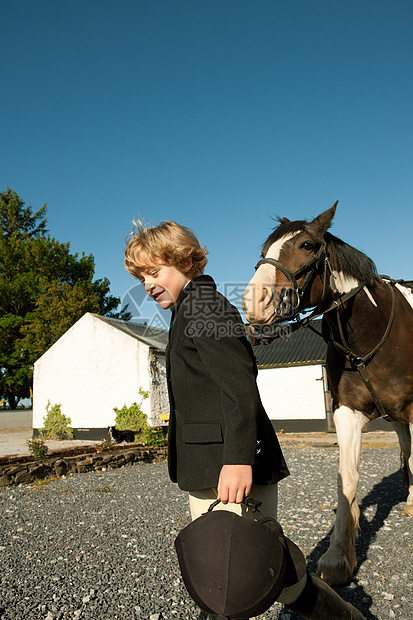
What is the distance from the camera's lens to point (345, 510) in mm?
3371

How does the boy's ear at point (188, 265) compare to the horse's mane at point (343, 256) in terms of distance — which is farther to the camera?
the horse's mane at point (343, 256)

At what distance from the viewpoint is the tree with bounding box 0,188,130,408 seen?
3090 centimetres

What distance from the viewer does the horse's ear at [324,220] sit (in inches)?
135

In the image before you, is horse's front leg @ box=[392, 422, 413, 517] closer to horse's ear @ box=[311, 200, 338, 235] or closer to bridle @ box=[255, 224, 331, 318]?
bridle @ box=[255, 224, 331, 318]

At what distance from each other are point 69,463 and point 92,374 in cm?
867

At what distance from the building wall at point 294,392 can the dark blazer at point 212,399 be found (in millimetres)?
17611

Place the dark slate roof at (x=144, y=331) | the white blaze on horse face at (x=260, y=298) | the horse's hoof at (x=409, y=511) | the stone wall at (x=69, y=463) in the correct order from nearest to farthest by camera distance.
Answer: the white blaze on horse face at (x=260, y=298)
the horse's hoof at (x=409, y=511)
the stone wall at (x=69, y=463)
the dark slate roof at (x=144, y=331)

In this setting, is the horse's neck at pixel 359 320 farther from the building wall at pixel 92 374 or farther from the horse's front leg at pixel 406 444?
the building wall at pixel 92 374

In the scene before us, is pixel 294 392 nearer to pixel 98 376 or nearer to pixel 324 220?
pixel 98 376

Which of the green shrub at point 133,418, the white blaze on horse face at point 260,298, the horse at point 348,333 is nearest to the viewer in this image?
the white blaze on horse face at point 260,298

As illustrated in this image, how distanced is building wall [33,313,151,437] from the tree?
12.2 meters

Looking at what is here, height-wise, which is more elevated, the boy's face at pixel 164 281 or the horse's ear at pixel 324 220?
the horse's ear at pixel 324 220

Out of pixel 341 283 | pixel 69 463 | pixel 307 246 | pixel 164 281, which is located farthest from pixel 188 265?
pixel 69 463

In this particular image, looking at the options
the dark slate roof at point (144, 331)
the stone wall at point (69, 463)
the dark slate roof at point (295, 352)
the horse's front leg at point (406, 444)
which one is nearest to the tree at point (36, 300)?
the dark slate roof at point (144, 331)
